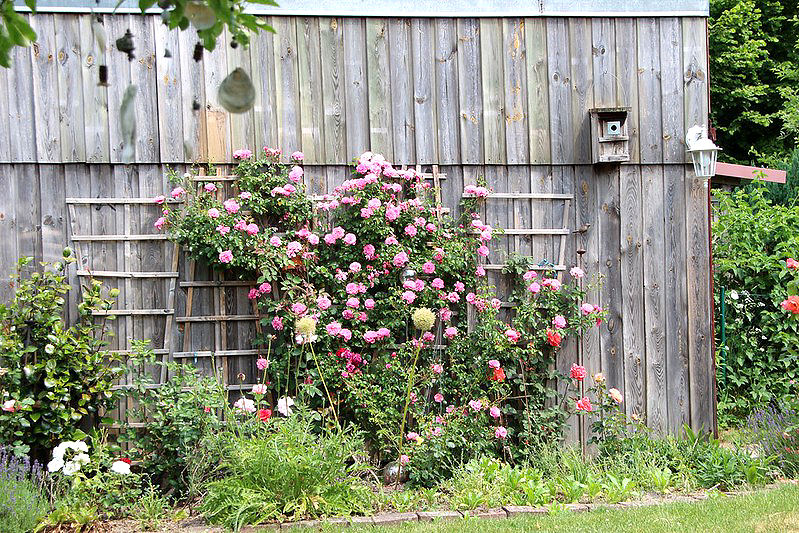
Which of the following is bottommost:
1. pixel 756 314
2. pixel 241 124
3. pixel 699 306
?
pixel 756 314

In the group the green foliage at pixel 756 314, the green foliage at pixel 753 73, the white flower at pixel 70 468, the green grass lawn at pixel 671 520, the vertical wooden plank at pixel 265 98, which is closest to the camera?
the green grass lawn at pixel 671 520

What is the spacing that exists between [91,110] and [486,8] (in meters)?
2.69

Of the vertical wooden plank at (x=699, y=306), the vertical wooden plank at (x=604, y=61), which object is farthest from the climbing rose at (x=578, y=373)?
the vertical wooden plank at (x=604, y=61)

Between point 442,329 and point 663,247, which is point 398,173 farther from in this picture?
point 663,247

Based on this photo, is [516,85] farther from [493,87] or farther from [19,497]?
[19,497]

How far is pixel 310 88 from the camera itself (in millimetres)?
5062

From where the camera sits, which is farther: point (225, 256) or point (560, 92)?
point (560, 92)

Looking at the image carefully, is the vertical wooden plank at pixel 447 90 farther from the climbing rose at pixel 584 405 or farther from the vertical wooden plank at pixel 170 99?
the climbing rose at pixel 584 405

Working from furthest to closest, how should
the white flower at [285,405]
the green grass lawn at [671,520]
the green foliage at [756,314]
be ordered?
the green foliage at [756,314] < the white flower at [285,405] < the green grass lawn at [671,520]

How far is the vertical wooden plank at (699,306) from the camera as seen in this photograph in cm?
531

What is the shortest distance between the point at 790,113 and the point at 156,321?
11.9m

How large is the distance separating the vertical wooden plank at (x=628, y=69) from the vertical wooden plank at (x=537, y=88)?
0.51m

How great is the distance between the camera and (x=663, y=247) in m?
5.30

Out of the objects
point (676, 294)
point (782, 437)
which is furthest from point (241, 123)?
point (782, 437)
